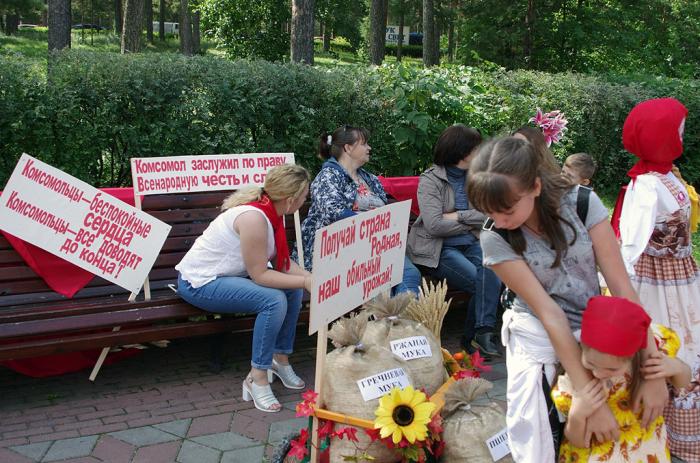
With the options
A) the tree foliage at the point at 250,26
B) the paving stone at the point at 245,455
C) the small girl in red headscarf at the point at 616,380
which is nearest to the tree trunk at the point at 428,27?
the tree foliage at the point at 250,26

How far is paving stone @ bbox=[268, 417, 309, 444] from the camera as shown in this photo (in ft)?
13.1

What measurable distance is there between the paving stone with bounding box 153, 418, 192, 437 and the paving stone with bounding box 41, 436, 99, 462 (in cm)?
34

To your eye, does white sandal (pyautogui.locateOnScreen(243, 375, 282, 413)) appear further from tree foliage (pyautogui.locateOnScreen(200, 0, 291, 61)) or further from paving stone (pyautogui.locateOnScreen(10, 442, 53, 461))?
tree foliage (pyautogui.locateOnScreen(200, 0, 291, 61))

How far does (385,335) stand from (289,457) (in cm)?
71

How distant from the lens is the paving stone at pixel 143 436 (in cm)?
388

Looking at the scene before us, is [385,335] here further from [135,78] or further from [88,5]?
[88,5]

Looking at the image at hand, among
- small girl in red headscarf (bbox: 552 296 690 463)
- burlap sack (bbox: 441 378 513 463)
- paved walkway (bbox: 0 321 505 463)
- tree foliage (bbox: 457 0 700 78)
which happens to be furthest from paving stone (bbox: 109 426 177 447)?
tree foliage (bbox: 457 0 700 78)

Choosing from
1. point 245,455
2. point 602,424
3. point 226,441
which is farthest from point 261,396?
point 602,424

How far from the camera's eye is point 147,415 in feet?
13.7

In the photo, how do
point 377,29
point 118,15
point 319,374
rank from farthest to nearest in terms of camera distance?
point 118,15
point 377,29
point 319,374

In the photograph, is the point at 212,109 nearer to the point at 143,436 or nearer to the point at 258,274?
the point at 258,274

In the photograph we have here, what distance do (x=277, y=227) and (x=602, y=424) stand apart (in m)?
2.58

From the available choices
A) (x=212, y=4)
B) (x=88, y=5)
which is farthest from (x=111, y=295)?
(x=88, y=5)

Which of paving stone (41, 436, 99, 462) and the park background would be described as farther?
the park background
